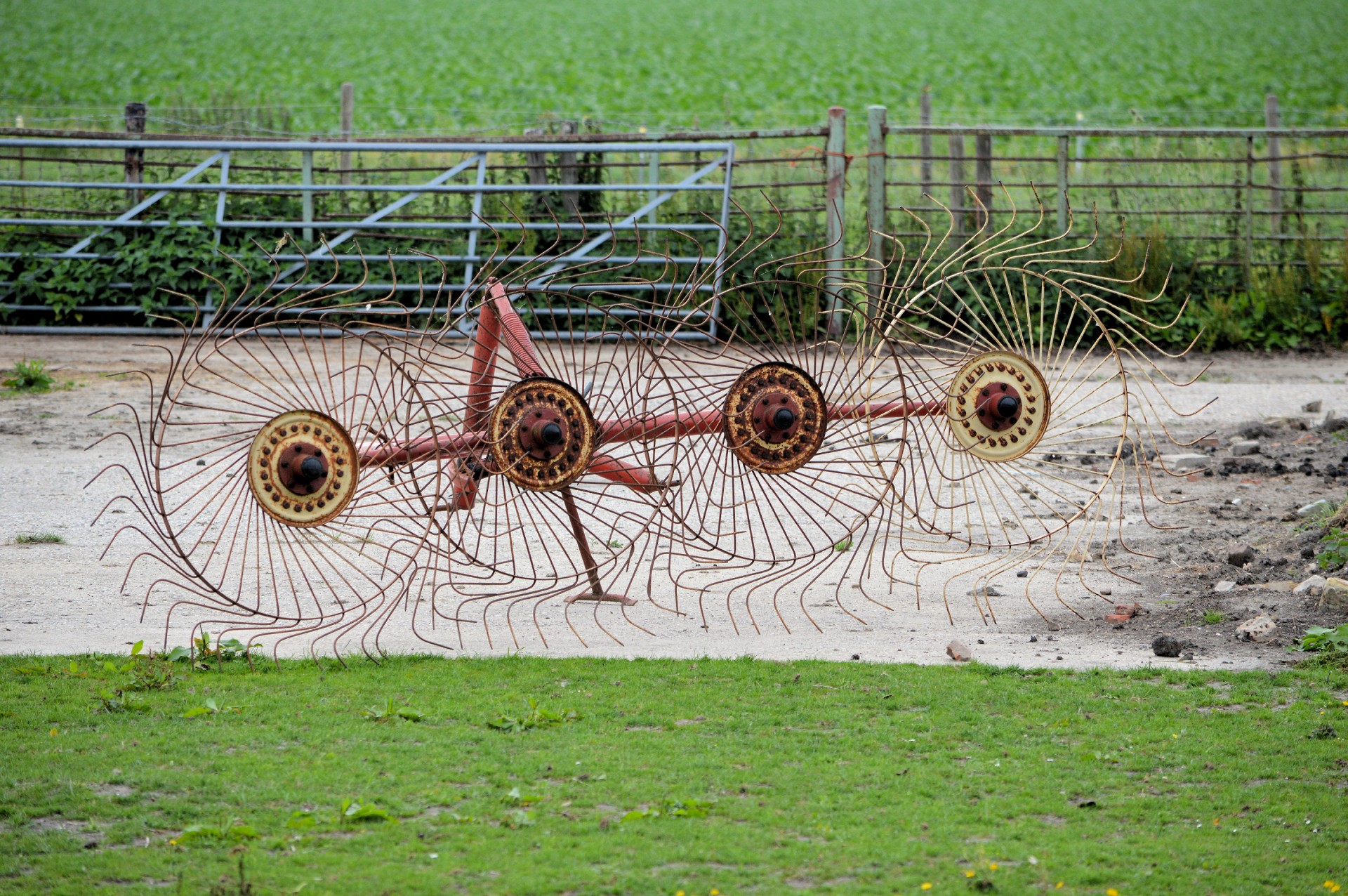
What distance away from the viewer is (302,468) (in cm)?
552

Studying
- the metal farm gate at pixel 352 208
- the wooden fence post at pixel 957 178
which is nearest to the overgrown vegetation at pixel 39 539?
the metal farm gate at pixel 352 208

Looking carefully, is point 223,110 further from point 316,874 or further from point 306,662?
Answer: point 316,874

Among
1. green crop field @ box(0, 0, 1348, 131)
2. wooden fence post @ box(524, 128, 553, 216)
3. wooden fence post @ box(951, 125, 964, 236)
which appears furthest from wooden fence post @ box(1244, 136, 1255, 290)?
green crop field @ box(0, 0, 1348, 131)

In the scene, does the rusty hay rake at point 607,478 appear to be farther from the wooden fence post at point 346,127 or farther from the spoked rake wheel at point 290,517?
the wooden fence post at point 346,127

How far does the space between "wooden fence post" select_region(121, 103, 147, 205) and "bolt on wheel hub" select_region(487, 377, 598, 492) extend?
9.57 metres

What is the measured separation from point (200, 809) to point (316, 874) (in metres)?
0.63

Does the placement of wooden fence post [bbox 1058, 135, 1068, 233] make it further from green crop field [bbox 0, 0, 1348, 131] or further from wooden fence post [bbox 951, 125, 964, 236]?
green crop field [bbox 0, 0, 1348, 131]

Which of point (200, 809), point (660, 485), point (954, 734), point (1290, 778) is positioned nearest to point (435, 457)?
point (660, 485)

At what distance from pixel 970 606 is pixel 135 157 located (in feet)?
36.2

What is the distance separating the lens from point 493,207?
14023 mm

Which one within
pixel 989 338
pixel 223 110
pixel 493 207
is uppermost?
pixel 223 110

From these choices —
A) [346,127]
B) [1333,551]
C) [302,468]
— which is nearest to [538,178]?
[346,127]

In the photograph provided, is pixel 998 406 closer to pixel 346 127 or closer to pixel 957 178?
pixel 957 178

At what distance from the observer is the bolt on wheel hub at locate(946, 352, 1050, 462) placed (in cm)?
614
